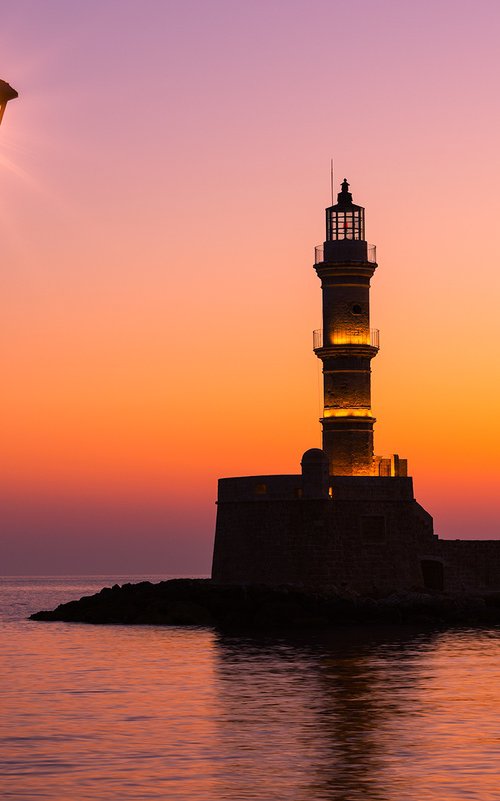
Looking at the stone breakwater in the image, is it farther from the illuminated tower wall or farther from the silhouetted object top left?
the silhouetted object top left

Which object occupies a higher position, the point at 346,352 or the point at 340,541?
the point at 346,352

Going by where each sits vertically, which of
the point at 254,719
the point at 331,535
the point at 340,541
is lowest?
the point at 254,719

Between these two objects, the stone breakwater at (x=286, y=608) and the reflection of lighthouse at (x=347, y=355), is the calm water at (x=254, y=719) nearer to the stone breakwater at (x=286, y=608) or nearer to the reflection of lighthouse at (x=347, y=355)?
the stone breakwater at (x=286, y=608)

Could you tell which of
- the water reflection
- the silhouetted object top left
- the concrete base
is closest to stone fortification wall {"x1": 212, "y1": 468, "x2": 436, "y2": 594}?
the concrete base

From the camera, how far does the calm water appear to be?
61.6ft

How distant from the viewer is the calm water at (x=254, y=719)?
18766 millimetres

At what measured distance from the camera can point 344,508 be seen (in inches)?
1828

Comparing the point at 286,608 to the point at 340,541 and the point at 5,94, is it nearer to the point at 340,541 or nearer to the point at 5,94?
the point at 340,541

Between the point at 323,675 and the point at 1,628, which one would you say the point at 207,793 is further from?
the point at 1,628

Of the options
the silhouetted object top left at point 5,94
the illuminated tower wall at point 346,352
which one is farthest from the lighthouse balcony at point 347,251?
the silhouetted object top left at point 5,94

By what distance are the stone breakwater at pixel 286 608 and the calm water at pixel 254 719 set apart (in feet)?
7.53

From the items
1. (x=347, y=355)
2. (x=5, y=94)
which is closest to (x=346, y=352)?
(x=347, y=355)

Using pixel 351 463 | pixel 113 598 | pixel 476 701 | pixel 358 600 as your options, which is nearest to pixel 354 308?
pixel 351 463

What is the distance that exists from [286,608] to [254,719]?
64.5ft
